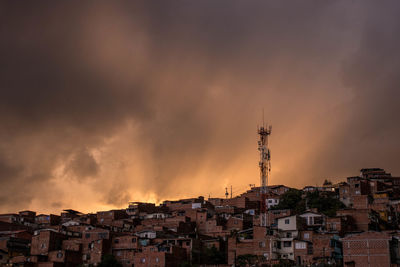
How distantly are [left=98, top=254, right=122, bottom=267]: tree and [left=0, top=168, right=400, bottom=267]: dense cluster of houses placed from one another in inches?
19.2

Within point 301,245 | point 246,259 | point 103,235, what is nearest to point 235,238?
point 246,259

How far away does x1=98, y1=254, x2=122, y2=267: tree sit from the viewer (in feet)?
201

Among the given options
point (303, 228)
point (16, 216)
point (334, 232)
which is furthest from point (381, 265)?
point (16, 216)

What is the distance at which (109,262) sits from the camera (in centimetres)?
6147

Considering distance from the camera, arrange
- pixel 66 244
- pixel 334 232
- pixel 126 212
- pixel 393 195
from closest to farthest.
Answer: pixel 334 232 → pixel 66 244 → pixel 393 195 → pixel 126 212

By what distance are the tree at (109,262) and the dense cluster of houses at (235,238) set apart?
0.49 m

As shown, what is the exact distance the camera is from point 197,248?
62000 mm

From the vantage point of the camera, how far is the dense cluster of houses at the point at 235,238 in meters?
54.0

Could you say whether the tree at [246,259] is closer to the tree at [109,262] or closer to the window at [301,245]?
the window at [301,245]

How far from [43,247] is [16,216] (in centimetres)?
2793

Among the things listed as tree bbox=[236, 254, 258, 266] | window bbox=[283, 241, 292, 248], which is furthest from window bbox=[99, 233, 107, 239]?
window bbox=[283, 241, 292, 248]

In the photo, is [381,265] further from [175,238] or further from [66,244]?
[66,244]

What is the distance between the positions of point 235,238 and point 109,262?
15493 millimetres

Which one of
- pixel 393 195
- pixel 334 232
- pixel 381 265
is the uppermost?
pixel 393 195
